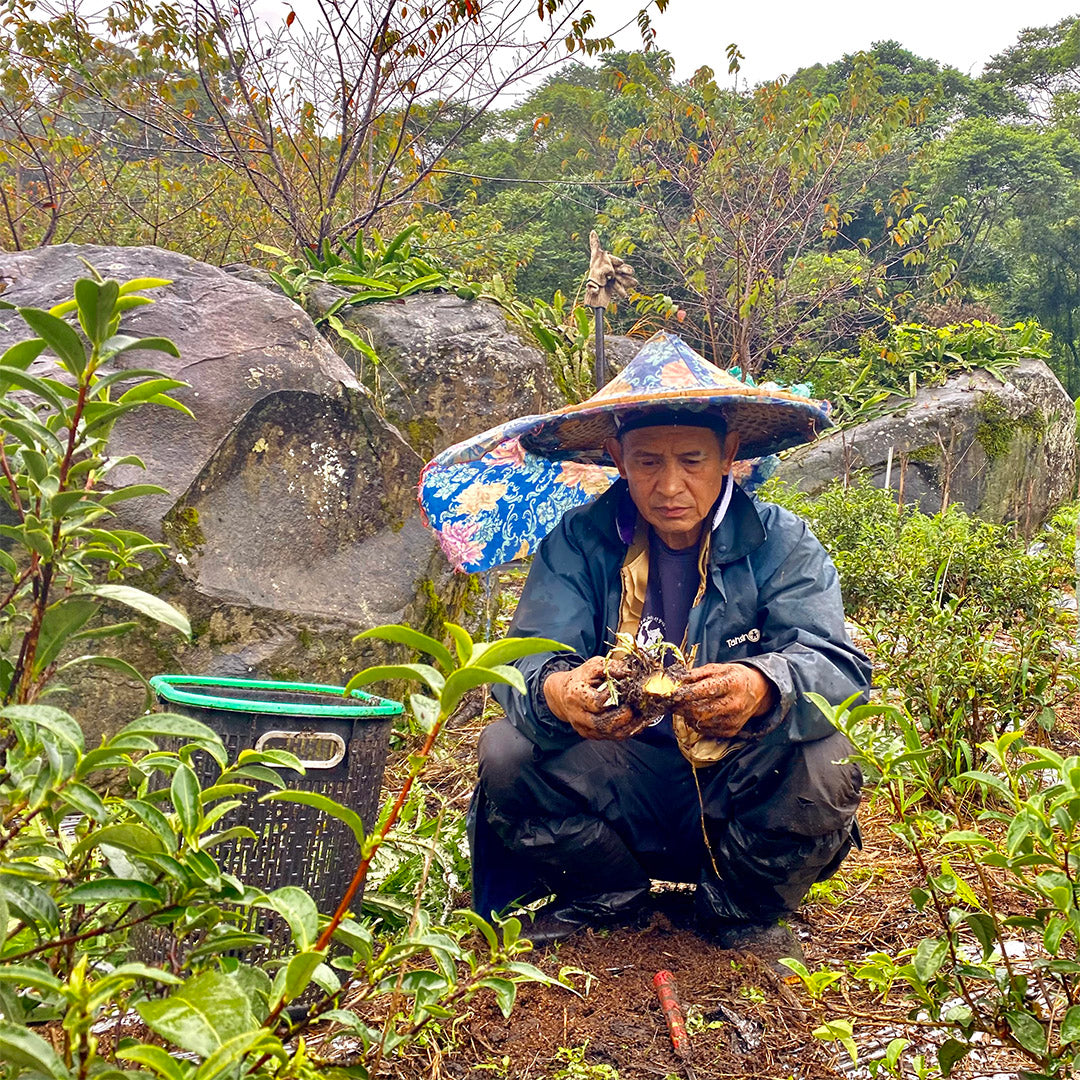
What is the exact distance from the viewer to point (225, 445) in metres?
3.58

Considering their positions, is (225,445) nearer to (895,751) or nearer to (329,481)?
(329,481)

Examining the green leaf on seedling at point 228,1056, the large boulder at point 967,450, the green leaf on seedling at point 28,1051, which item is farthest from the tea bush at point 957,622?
the large boulder at point 967,450

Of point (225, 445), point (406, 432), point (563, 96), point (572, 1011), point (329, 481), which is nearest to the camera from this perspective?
point (572, 1011)

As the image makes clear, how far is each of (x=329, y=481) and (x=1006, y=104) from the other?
22.3 m

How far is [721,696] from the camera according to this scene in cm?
199

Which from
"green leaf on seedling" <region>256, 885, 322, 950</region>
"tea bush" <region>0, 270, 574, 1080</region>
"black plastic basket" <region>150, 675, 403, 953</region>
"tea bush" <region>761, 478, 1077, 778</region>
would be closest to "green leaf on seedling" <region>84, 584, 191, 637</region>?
"tea bush" <region>0, 270, 574, 1080</region>

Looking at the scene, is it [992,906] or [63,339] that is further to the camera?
[992,906]

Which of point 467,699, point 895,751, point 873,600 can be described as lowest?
point 467,699

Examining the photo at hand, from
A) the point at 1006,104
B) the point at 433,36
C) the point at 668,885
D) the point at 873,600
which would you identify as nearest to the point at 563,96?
the point at 1006,104

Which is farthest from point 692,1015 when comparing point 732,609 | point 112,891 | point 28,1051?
point 28,1051

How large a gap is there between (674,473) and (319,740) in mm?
969

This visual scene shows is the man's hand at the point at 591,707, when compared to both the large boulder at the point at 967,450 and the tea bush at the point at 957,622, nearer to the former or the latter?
the tea bush at the point at 957,622

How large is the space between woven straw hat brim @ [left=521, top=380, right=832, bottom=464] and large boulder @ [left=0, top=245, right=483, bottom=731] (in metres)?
1.33

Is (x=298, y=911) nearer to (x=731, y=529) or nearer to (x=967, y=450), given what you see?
(x=731, y=529)
